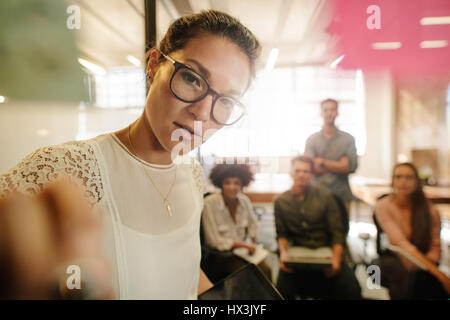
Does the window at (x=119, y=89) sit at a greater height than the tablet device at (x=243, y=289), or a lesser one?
greater

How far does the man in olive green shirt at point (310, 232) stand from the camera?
64 centimetres

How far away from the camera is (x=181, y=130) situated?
0.44 metres

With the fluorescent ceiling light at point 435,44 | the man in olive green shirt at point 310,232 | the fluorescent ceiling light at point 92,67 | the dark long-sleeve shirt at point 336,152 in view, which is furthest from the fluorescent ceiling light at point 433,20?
the fluorescent ceiling light at point 92,67

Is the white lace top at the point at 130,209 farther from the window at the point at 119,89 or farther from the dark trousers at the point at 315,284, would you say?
the dark trousers at the point at 315,284

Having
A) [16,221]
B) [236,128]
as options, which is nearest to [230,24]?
[236,128]

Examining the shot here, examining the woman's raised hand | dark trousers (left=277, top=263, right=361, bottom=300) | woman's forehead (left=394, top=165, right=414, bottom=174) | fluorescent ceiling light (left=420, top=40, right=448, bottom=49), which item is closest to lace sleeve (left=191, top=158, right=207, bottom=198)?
the woman's raised hand

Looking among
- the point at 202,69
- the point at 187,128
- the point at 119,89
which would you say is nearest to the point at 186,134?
the point at 187,128

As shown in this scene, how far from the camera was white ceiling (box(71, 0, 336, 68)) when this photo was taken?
529 mm

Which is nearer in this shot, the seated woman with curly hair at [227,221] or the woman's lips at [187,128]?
the woman's lips at [187,128]

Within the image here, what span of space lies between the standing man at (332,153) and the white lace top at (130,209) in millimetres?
362

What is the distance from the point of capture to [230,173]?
0.62m

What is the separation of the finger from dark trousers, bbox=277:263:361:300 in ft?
1.85
